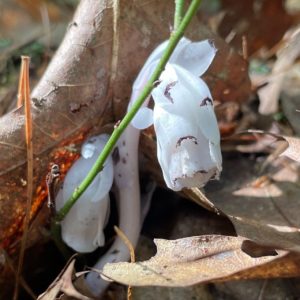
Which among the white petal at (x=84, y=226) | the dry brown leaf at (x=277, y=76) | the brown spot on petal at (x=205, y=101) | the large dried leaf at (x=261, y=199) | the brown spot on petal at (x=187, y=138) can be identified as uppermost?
the brown spot on petal at (x=205, y=101)

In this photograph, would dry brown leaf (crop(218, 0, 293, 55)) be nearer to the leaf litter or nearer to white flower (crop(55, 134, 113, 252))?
the leaf litter

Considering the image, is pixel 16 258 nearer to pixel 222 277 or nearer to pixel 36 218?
pixel 36 218

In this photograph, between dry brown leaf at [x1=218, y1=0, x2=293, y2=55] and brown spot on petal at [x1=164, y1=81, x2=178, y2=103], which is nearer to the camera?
brown spot on petal at [x1=164, y1=81, x2=178, y2=103]

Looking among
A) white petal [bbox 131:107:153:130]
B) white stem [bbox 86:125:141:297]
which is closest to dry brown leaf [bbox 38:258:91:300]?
white stem [bbox 86:125:141:297]

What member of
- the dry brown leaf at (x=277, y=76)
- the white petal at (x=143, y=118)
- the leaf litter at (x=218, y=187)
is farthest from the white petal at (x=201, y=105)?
the dry brown leaf at (x=277, y=76)

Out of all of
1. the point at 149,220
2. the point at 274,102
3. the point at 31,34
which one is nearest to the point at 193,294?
the point at 149,220

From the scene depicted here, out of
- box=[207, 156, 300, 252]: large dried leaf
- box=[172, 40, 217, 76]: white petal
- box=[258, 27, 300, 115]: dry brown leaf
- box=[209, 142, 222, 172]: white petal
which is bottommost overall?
box=[207, 156, 300, 252]: large dried leaf

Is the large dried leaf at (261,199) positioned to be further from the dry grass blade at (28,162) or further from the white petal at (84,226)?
the dry grass blade at (28,162)
